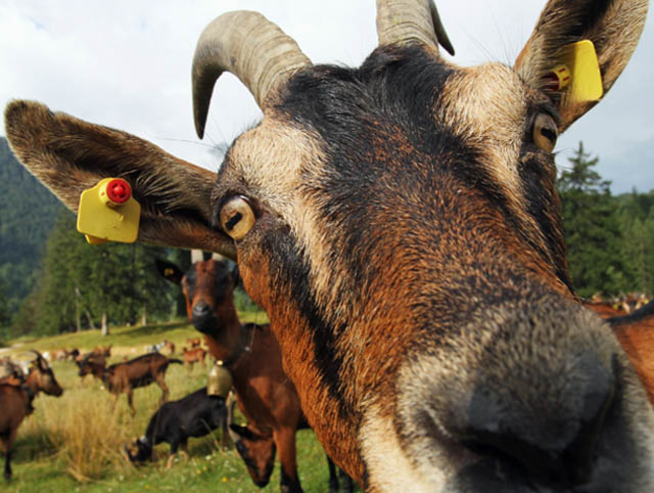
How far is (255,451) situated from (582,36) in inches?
267

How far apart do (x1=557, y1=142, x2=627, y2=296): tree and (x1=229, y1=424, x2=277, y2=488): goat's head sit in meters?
41.5

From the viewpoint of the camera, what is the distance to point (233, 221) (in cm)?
256

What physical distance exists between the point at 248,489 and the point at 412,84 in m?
8.45

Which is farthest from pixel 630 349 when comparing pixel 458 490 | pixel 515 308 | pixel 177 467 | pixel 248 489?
pixel 177 467

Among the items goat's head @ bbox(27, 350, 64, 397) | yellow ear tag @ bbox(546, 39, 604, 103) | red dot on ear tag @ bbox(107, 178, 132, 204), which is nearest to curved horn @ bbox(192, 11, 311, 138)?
red dot on ear tag @ bbox(107, 178, 132, 204)

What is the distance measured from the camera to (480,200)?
5.92 ft

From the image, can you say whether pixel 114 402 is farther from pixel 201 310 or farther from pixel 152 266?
pixel 152 266

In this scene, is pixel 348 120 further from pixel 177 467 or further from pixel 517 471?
pixel 177 467

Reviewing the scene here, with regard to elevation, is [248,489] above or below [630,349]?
below

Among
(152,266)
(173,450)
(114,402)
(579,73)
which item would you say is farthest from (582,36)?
(152,266)

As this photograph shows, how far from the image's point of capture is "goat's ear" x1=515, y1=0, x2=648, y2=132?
9.28ft

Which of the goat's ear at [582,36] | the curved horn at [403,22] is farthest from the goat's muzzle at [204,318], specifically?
the goat's ear at [582,36]

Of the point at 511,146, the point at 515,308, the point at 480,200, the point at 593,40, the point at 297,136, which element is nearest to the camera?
the point at 515,308

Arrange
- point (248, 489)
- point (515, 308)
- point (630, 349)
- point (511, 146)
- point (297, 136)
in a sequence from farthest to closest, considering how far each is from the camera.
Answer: point (248, 489)
point (630, 349)
point (297, 136)
point (511, 146)
point (515, 308)
